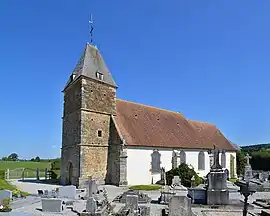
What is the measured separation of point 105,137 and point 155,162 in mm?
5520

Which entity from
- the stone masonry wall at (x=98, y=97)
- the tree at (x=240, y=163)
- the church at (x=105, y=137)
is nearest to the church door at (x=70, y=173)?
the church at (x=105, y=137)

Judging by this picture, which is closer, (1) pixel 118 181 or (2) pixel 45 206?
(2) pixel 45 206

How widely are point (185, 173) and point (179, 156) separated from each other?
5417 mm

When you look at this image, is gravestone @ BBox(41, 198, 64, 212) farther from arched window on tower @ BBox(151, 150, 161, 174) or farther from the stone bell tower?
arched window on tower @ BBox(151, 150, 161, 174)

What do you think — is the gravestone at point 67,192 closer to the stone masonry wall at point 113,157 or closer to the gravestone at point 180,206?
the stone masonry wall at point 113,157

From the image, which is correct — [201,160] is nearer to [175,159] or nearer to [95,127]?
[175,159]

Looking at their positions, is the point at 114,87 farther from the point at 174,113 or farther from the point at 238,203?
the point at 238,203

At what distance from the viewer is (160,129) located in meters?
33.8

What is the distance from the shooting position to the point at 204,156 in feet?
119

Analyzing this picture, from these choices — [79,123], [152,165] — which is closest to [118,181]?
[152,165]

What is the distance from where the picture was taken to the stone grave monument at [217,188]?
1697cm

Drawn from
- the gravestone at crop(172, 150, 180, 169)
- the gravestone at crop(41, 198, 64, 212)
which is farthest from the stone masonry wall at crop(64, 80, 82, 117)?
the gravestone at crop(41, 198, 64, 212)

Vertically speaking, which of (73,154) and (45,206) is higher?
(73,154)

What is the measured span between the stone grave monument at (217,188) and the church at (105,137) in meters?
11.8
